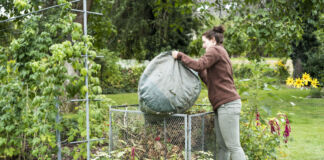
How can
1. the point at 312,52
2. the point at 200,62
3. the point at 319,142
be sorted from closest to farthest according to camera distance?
the point at 200,62 < the point at 319,142 < the point at 312,52

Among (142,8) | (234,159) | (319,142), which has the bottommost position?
(319,142)

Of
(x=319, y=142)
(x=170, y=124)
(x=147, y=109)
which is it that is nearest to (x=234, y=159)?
(x=170, y=124)

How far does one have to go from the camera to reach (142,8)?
12.2 meters

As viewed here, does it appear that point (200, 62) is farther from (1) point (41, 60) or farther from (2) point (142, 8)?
(2) point (142, 8)

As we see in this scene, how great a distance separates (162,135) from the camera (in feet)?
11.3

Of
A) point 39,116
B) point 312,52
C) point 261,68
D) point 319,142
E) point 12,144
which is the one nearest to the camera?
point 39,116

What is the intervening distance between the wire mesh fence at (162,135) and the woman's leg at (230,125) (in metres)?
0.24

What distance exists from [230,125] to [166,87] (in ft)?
2.24

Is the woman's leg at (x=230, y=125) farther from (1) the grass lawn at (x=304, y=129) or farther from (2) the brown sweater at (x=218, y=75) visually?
(1) the grass lawn at (x=304, y=129)

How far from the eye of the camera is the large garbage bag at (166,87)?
3078mm

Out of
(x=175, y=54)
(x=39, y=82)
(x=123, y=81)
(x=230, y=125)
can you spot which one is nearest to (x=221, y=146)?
(x=230, y=125)

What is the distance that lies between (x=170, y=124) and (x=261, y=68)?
1272 mm

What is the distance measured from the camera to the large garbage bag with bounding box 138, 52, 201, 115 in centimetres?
308

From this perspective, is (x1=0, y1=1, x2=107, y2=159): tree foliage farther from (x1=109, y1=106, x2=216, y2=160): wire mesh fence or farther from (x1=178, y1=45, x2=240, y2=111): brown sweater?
(x1=178, y1=45, x2=240, y2=111): brown sweater
